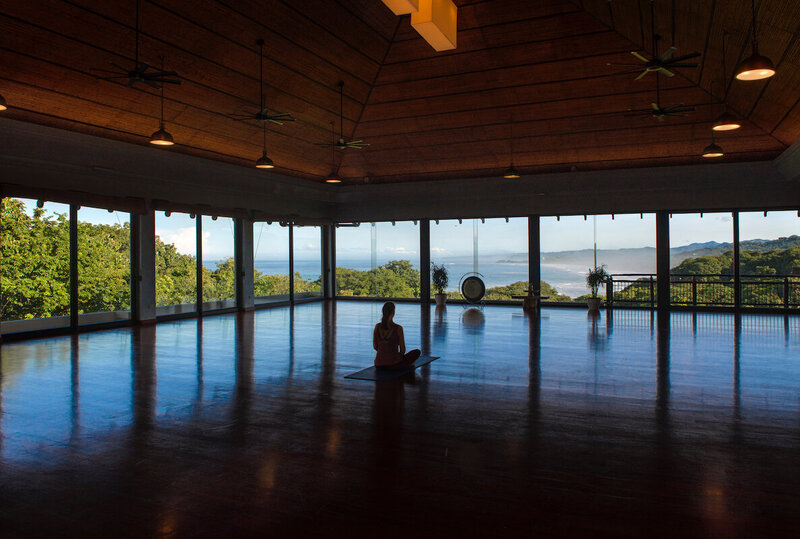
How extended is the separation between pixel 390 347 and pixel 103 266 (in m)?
6.86

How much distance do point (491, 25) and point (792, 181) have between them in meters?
8.47

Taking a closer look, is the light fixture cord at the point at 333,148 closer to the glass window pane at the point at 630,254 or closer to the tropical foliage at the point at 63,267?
the tropical foliage at the point at 63,267

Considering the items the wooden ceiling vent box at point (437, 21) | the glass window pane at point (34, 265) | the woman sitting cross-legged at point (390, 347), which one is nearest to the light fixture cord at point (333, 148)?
the wooden ceiling vent box at point (437, 21)

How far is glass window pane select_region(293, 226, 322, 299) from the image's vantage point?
49.9ft

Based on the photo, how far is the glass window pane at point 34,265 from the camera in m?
8.29

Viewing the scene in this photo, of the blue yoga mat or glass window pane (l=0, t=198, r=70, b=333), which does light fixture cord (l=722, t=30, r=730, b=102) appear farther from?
glass window pane (l=0, t=198, r=70, b=333)

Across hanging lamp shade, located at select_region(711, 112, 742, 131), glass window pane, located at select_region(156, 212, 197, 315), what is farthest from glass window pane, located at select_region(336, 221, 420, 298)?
hanging lamp shade, located at select_region(711, 112, 742, 131)

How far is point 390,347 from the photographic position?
5.93 metres

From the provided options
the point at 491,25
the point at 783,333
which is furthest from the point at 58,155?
the point at 783,333

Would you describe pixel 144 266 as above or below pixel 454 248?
below

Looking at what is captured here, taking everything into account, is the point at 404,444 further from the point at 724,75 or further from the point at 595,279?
the point at 595,279

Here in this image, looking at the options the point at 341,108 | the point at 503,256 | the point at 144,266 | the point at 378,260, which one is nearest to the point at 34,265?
Answer: the point at 144,266

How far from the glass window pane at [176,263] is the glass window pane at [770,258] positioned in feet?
41.7

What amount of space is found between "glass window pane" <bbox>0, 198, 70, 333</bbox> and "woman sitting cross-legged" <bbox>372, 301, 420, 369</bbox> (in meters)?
6.42
